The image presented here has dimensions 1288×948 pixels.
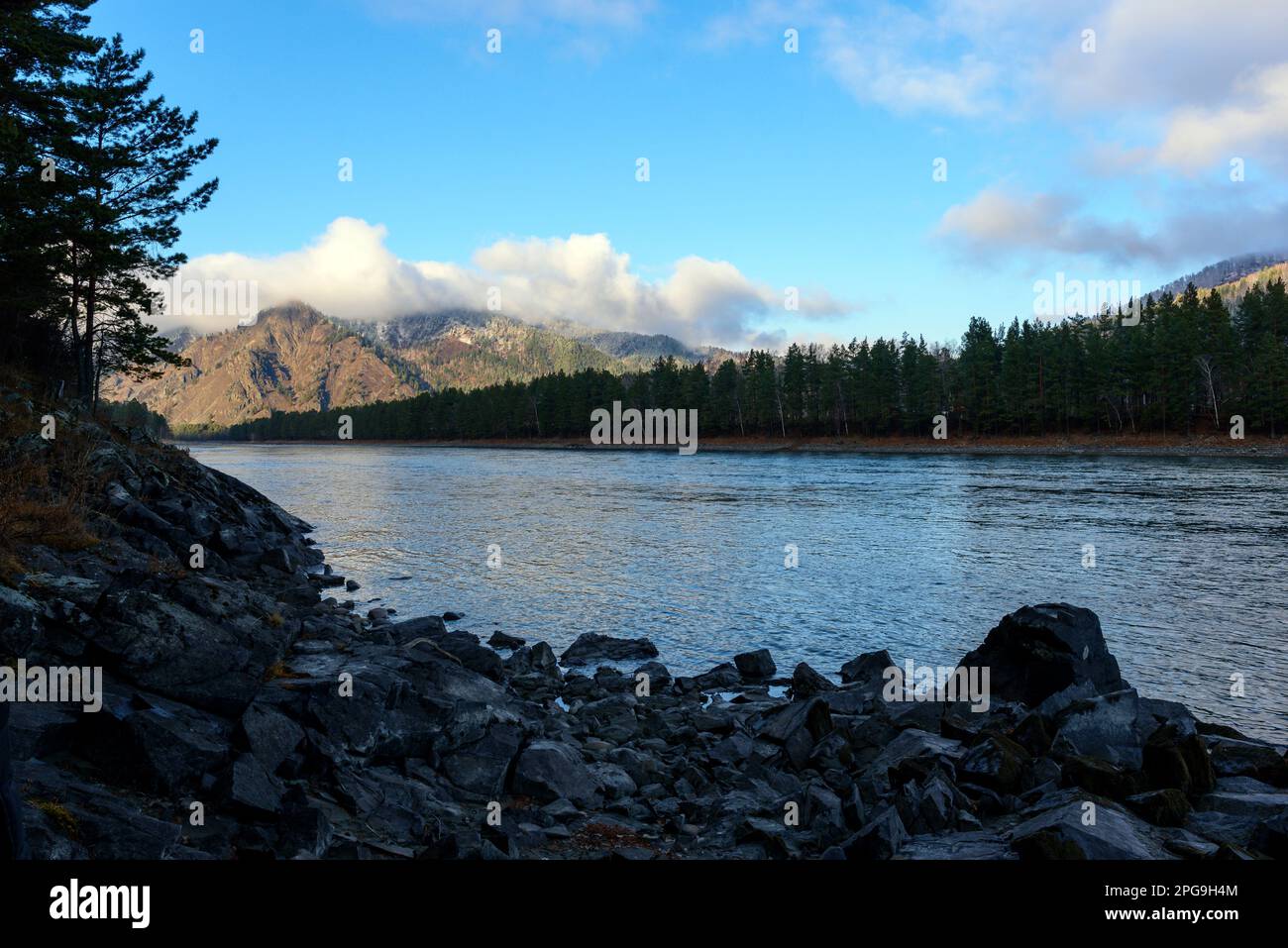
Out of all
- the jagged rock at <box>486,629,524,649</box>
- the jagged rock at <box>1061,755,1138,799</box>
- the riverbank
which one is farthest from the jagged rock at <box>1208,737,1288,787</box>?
the riverbank

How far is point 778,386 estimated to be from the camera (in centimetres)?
16200

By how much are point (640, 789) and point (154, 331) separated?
39.4m

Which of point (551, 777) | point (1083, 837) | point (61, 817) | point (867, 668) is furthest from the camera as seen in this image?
point (867, 668)

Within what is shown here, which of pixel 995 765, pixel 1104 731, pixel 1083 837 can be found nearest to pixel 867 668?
pixel 1104 731

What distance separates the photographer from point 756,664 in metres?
18.6

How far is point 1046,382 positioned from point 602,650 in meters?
127

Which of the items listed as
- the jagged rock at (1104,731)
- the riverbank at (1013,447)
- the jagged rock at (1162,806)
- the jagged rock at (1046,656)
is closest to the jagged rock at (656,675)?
the jagged rock at (1046,656)

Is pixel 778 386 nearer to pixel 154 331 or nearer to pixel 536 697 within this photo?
pixel 154 331

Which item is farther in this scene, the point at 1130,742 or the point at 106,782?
the point at 1130,742

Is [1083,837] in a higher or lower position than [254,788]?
lower

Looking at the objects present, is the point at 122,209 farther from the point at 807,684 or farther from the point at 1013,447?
the point at 1013,447

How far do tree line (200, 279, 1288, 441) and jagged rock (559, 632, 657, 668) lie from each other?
110 metres

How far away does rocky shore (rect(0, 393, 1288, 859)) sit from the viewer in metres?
7.77
